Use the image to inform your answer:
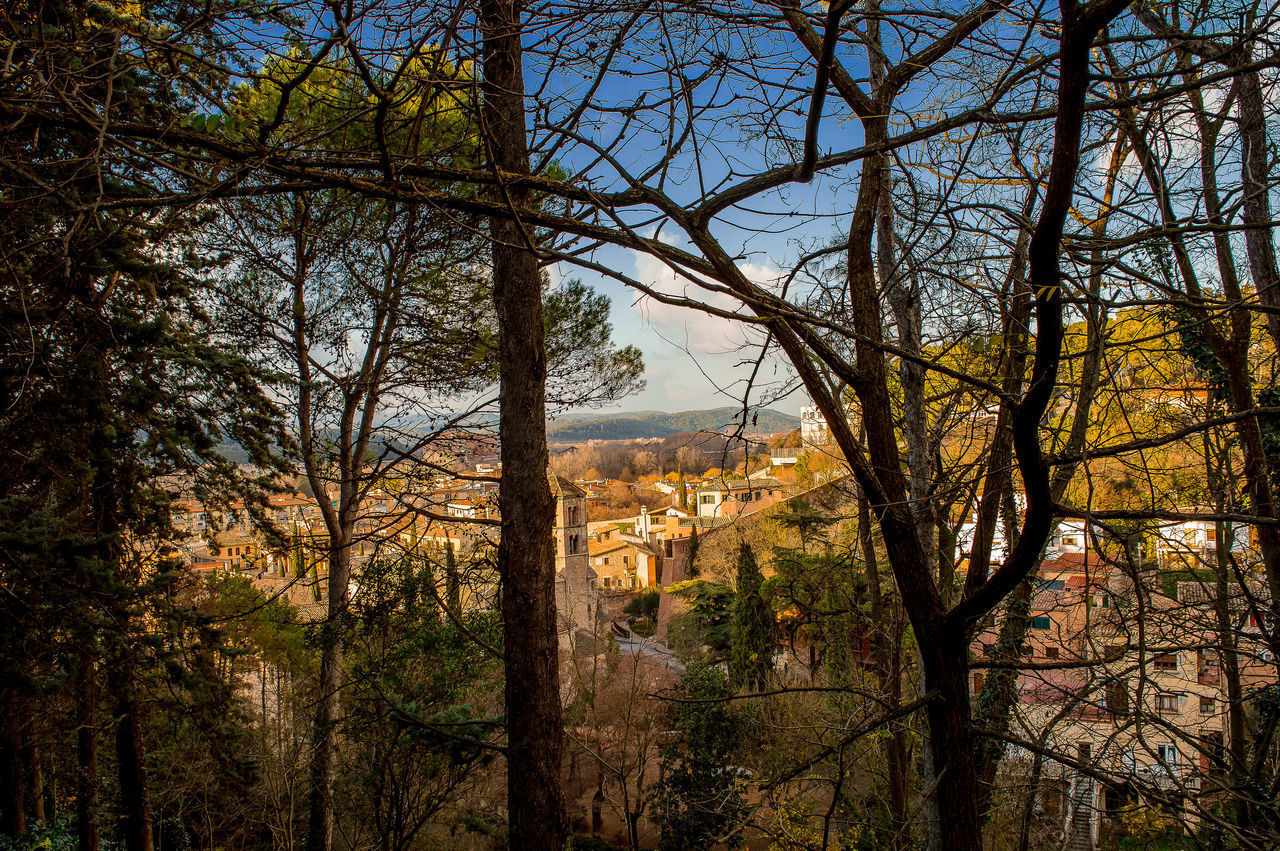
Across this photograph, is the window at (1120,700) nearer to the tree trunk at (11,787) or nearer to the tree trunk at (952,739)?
the tree trunk at (952,739)

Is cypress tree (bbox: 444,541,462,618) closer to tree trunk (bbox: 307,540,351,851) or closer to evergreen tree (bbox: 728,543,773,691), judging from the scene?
tree trunk (bbox: 307,540,351,851)

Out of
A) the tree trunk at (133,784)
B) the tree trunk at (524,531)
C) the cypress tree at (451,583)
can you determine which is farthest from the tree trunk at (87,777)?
the tree trunk at (524,531)

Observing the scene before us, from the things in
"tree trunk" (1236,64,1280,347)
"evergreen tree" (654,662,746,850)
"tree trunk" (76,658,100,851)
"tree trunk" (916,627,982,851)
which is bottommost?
"evergreen tree" (654,662,746,850)

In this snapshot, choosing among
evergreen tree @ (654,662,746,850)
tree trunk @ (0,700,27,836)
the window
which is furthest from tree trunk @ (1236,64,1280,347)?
tree trunk @ (0,700,27,836)

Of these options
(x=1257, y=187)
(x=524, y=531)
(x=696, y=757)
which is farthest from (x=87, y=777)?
(x=1257, y=187)

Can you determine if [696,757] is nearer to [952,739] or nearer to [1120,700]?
[1120,700]

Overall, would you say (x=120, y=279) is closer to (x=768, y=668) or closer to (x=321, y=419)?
(x=321, y=419)
